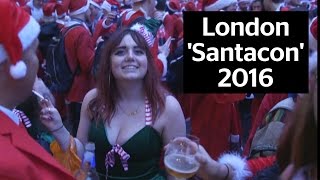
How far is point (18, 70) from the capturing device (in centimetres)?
153

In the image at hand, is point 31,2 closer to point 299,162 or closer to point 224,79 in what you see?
point 224,79

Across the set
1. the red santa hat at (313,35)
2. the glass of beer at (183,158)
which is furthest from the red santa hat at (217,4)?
the glass of beer at (183,158)

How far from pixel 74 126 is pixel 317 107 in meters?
3.43

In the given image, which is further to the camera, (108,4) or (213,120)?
(108,4)

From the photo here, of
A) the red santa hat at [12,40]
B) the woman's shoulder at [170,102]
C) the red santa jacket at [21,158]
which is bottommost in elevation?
the woman's shoulder at [170,102]

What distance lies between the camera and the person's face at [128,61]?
246 centimetres

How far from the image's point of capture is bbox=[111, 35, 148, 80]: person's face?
2463mm

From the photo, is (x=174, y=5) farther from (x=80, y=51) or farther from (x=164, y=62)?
(x=164, y=62)

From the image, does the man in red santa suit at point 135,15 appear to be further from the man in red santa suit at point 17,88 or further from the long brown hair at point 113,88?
the man in red santa suit at point 17,88

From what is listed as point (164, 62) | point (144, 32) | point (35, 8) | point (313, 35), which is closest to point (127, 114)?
point (144, 32)

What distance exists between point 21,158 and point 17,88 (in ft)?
0.69

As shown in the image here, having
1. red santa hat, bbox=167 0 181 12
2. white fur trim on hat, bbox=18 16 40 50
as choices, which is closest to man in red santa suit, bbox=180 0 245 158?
white fur trim on hat, bbox=18 16 40 50

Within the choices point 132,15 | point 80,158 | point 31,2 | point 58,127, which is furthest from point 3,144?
point 31,2

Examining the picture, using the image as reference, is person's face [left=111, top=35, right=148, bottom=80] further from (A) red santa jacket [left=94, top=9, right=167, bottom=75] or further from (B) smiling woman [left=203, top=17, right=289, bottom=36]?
(A) red santa jacket [left=94, top=9, right=167, bottom=75]
